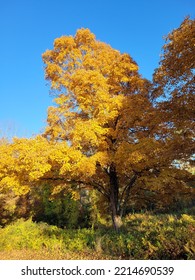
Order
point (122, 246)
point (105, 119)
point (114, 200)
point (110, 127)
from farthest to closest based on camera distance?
point (114, 200), point (110, 127), point (105, 119), point (122, 246)

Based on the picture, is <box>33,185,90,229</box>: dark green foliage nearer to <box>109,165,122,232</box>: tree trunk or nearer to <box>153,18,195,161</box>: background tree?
<box>109,165,122,232</box>: tree trunk

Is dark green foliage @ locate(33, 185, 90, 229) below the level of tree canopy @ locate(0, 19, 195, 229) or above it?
below

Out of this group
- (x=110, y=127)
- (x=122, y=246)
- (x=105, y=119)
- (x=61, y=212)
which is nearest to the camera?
(x=122, y=246)

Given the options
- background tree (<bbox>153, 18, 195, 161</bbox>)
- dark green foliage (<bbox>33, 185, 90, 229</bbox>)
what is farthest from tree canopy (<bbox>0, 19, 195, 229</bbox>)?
dark green foliage (<bbox>33, 185, 90, 229</bbox>)

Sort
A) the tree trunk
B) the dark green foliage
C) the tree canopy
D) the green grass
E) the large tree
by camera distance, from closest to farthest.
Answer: the green grass → the tree canopy → the large tree → the tree trunk → the dark green foliage

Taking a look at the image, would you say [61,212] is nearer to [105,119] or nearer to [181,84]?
[105,119]

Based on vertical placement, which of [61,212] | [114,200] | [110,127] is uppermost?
[110,127]

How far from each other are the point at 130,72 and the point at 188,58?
4.21m

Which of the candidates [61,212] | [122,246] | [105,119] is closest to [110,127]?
[105,119]

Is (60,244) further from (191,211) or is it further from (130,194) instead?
(191,211)

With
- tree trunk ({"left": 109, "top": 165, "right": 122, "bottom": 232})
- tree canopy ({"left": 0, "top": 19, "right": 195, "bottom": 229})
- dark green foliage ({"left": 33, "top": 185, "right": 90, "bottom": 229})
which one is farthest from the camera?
dark green foliage ({"left": 33, "top": 185, "right": 90, "bottom": 229})

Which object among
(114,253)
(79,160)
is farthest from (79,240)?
(79,160)

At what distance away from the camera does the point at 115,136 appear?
12359 mm

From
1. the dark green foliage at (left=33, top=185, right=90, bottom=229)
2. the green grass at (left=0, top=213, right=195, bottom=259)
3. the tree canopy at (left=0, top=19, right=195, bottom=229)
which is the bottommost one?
the green grass at (left=0, top=213, right=195, bottom=259)
